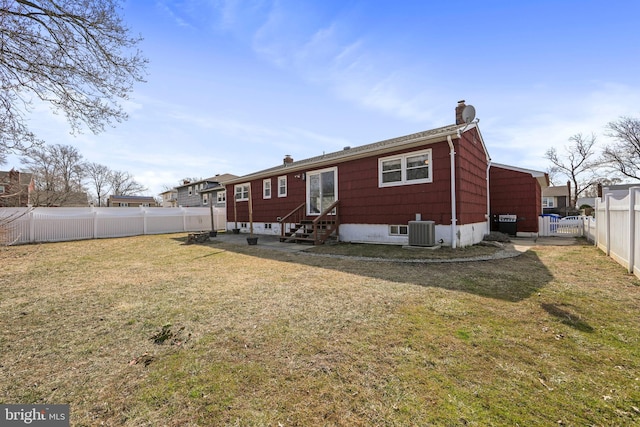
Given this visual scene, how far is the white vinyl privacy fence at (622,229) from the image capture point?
5355mm

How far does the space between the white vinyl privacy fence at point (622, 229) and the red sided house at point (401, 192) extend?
337 cm

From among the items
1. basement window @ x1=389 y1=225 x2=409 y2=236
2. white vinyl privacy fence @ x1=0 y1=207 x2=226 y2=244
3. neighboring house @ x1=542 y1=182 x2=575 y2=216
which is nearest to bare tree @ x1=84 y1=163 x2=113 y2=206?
white vinyl privacy fence @ x1=0 y1=207 x2=226 y2=244

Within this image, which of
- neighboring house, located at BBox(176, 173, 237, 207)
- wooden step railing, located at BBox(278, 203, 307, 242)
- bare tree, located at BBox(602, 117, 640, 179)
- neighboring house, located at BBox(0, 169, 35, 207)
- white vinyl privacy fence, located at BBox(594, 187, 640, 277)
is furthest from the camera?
neighboring house, located at BBox(176, 173, 237, 207)

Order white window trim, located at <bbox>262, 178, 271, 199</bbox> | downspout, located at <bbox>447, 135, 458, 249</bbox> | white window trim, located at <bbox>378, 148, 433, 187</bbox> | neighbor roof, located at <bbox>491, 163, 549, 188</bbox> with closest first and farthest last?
downspout, located at <bbox>447, 135, 458, 249</bbox>
white window trim, located at <bbox>378, 148, 433, 187</bbox>
neighbor roof, located at <bbox>491, 163, 549, 188</bbox>
white window trim, located at <bbox>262, 178, 271, 199</bbox>

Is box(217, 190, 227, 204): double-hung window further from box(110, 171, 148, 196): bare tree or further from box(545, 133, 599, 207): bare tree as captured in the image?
box(545, 133, 599, 207): bare tree

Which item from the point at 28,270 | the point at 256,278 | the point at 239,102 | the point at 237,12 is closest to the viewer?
the point at 256,278

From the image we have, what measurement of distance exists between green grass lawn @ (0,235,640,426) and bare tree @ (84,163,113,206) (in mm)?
54086

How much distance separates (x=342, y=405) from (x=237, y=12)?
918 cm

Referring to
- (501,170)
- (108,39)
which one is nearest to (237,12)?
(108,39)

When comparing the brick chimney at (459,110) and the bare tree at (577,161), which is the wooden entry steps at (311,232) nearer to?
the brick chimney at (459,110)

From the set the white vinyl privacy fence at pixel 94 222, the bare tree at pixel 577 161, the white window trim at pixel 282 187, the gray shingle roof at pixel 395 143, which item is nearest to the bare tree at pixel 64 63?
the white vinyl privacy fence at pixel 94 222

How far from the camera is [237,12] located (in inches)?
292

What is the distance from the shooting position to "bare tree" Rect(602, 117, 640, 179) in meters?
27.6

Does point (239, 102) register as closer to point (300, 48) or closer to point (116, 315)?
point (300, 48)
